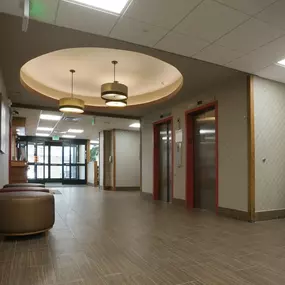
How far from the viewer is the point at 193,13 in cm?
324

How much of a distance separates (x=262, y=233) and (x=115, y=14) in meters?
3.98

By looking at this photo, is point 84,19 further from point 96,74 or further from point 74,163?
point 74,163

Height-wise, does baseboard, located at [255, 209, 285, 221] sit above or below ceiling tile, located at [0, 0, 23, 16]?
below

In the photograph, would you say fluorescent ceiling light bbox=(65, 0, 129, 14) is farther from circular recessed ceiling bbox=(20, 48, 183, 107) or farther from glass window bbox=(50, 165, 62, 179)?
glass window bbox=(50, 165, 62, 179)

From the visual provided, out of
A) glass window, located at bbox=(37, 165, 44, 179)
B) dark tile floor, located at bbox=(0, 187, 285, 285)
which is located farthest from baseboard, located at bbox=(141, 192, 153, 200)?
glass window, located at bbox=(37, 165, 44, 179)

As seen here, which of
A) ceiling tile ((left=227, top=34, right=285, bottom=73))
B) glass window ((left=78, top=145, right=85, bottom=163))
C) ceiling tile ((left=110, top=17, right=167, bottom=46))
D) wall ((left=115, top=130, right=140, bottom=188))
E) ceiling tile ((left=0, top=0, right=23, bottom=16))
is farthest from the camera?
glass window ((left=78, top=145, right=85, bottom=163))

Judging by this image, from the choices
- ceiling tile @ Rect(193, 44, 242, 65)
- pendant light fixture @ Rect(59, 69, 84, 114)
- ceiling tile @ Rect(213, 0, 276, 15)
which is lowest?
pendant light fixture @ Rect(59, 69, 84, 114)

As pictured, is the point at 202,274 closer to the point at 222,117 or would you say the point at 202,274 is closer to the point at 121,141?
the point at 222,117

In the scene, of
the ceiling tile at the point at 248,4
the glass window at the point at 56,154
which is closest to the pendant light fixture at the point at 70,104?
the ceiling tile at the point at 248,4

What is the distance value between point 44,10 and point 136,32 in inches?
48.2

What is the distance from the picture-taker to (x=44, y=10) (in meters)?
3.14

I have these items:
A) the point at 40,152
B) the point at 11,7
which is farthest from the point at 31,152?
the point at 11,7

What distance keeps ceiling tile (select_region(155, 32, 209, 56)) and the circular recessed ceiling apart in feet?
5.03

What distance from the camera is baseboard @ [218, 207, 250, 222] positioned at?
205 inches
